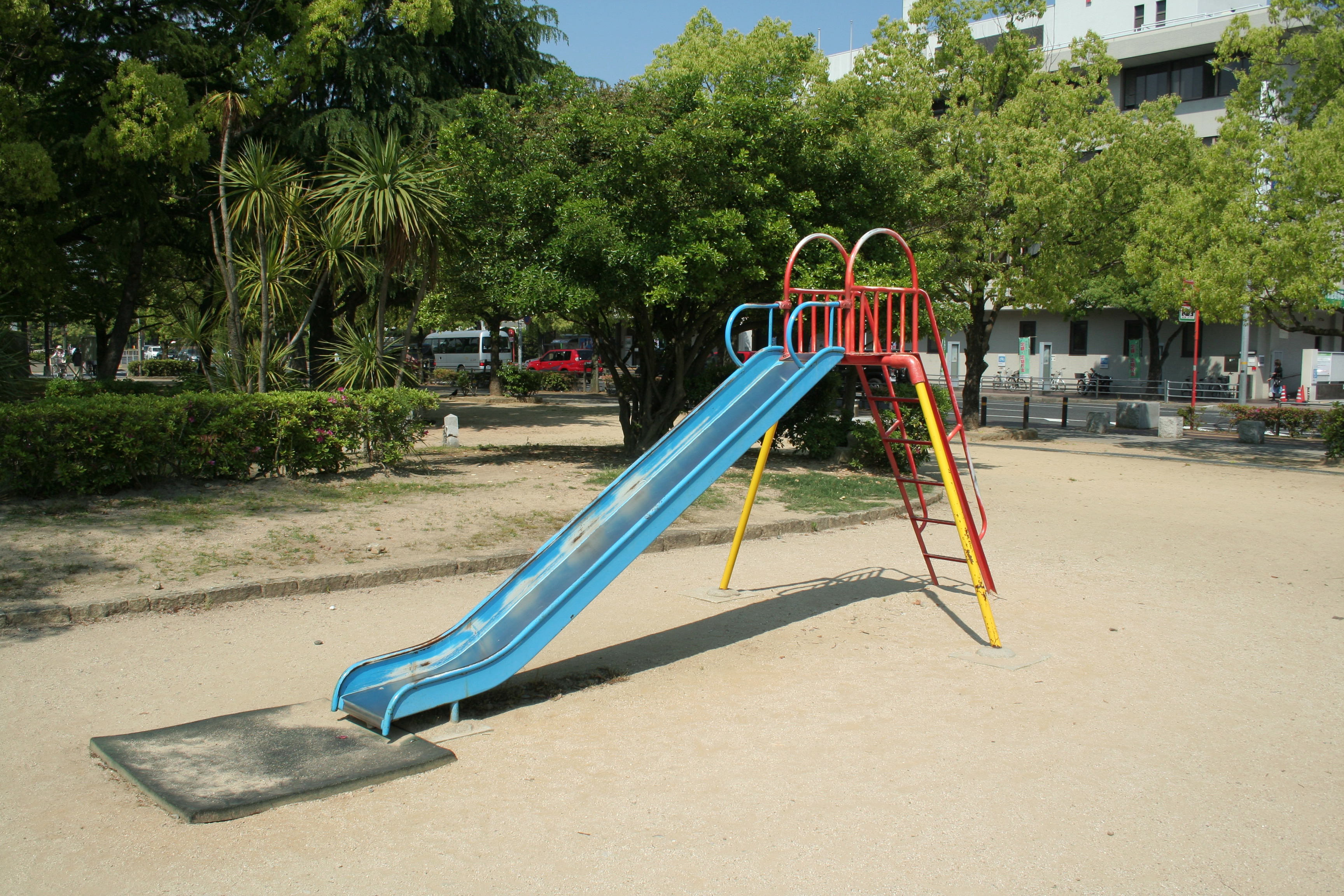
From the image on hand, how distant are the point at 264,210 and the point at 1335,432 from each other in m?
16.9

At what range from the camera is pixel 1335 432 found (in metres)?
16.8

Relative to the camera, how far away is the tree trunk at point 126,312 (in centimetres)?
1975

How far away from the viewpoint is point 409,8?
17984 mm

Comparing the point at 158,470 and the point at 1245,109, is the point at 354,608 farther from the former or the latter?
the point at 1245,109

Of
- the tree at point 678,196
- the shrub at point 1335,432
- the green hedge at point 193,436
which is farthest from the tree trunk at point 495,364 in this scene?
the shrub at point 1335,432

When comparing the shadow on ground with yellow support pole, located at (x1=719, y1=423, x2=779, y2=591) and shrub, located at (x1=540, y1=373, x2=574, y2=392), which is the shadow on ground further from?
shrub, located at (x1=540, y1=373, x2=574, y2=392)

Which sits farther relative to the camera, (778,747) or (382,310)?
(382,310)

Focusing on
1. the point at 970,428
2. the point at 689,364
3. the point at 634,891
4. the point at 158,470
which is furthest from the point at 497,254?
the point at 970,428

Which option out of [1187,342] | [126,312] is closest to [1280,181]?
[126,312]

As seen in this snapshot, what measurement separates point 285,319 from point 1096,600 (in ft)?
39.2

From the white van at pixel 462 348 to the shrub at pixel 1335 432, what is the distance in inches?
1564

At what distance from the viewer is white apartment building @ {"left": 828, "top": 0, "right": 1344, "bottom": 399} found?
129 feet

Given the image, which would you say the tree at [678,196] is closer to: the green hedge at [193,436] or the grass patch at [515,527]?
the green hedge at [193,436]

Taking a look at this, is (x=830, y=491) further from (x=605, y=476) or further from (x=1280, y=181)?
(x=1280, y=181)
